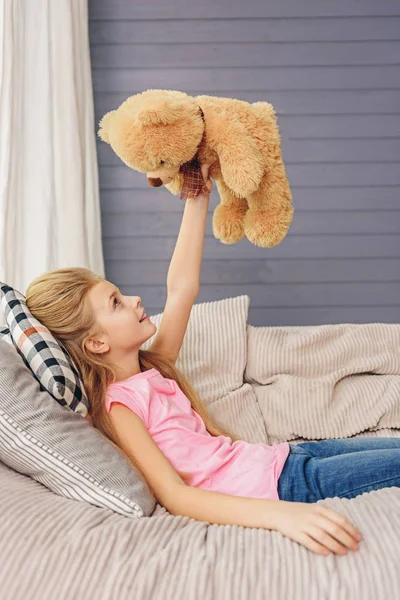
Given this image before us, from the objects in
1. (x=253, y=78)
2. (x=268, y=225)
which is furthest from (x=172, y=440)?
(x=253, y=78)

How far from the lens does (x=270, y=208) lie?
1.75m

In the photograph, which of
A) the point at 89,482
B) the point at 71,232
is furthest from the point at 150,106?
the point at 71,232

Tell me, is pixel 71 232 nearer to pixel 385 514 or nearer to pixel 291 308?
pixel 291 308

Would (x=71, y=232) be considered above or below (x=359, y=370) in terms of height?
above

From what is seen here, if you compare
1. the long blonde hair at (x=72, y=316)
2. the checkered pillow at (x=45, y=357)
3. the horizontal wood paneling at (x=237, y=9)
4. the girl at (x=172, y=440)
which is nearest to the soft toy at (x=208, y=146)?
the girl at (x=172, y=440)

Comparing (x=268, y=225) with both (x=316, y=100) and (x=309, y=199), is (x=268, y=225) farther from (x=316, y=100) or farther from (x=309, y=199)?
(x=316, y=100)

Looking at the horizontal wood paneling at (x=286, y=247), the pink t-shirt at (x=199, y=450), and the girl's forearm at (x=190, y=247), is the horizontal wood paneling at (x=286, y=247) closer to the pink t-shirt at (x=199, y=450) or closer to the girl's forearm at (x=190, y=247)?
the girl's forearm at (x=190, y=247)

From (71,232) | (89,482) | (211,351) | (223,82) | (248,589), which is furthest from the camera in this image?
(223,82)

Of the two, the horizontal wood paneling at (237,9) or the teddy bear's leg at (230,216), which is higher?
the horizontal wood paneling at (237,9)

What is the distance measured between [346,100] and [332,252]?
0.66m

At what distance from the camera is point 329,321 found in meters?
3.32

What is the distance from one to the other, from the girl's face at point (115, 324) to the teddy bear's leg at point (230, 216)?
0.34 metres

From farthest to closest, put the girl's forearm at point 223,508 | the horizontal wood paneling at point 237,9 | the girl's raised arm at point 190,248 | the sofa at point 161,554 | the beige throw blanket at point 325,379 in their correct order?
1. the horizontal wood paneling at point 237,9
2. the beige throw blanket at point 325,379
3. the girl's raised arm at point 190,248
4. the girl's forearm at point 223,508
5. the sofa at point 161,554

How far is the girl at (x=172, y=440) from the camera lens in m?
1.35
